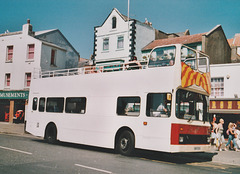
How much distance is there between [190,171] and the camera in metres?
8.44

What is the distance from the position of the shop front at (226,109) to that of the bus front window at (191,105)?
12114mm

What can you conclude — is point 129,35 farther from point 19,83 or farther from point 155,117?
point 155,117

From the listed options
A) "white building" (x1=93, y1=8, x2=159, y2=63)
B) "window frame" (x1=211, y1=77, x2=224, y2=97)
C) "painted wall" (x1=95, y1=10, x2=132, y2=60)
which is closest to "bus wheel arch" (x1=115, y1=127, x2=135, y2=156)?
"window frame" (x1=211, y1=77, x2=224, y2=97)

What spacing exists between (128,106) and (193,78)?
108 inches

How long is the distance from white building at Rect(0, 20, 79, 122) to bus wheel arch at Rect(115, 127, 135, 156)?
21.5m

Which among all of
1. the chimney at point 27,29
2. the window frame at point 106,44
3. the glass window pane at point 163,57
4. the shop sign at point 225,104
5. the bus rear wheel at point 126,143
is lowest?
the bus rear wheel at point 126,143

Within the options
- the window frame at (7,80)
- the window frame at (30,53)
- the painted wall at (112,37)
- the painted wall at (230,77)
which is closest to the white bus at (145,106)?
the painted wall at (230,77)

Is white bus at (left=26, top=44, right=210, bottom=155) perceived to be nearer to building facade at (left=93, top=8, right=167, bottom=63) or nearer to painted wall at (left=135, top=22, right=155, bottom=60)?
building facade at (left=93, top=8, right=167, bottom=63)

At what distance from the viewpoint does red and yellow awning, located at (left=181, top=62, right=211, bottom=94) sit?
33.4 ft

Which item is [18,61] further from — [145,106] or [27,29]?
[145,106]

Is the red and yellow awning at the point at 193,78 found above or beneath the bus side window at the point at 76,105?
above

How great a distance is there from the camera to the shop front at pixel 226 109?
22.2 m

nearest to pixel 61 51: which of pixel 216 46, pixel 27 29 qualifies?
pixel 27 29

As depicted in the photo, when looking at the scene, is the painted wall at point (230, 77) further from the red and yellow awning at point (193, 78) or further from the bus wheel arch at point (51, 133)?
the bus wheel arch at point (51, 133)
